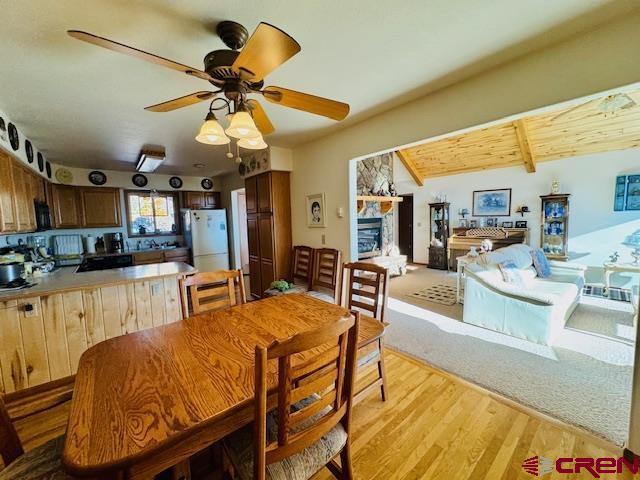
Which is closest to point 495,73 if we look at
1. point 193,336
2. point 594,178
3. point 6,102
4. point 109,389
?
point 193,336

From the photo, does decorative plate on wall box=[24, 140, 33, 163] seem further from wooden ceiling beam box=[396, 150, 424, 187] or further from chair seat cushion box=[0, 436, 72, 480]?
wooden ceiling beam box=[396, 150, 424, 187]

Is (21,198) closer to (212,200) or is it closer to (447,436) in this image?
(212,200)

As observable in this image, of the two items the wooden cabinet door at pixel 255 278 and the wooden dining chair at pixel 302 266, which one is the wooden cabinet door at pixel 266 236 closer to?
the wooden cabinet door at pixel 255 278

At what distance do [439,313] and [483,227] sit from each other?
11.3 ft

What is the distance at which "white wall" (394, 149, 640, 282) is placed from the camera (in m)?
4.44

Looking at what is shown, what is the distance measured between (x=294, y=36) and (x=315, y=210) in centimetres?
220

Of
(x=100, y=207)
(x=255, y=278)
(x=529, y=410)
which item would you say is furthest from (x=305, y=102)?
(x=100, y=207)

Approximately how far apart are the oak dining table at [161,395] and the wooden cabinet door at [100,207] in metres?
4.33

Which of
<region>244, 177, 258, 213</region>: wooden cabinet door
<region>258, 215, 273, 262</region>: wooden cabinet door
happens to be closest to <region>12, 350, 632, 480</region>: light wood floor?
<region>258, 215, 273, 262</region>: wooden cabinet door

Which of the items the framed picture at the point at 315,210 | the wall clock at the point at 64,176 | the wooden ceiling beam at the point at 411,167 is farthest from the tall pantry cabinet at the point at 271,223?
the wooden ceiling beam at the point at 411,167

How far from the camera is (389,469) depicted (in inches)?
56.9

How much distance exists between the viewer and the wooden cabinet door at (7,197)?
2297 mm

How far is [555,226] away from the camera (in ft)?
16.9

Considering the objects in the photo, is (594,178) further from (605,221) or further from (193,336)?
(193,336)
